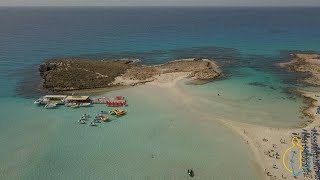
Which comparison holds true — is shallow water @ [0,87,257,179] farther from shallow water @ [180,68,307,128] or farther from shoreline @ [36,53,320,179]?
shallow water @ [180,68,307,128]

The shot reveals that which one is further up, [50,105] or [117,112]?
[117,112]

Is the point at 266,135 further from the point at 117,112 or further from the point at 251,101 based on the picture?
the point at 117,112

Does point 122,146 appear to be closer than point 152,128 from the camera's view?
Yes

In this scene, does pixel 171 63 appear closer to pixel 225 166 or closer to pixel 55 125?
pixel 55 125

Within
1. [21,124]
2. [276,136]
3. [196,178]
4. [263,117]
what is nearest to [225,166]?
[196,178]

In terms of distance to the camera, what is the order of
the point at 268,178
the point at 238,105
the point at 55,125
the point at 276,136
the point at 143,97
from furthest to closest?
the point at 143,97 < the point at 238,105 < the point at 55,125 < the point at 276,136 < the point at 268,178

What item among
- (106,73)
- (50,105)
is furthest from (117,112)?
(106,73)

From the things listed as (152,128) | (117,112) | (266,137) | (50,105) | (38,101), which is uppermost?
(266,137)

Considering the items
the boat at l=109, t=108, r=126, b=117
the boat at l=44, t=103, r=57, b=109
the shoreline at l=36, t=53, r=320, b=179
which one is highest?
the shoreline at l=36, t=53, r=320, b=179

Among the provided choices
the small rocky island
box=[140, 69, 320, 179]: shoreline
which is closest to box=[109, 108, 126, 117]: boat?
box=[140, 69, 320, 179]: shoreline
